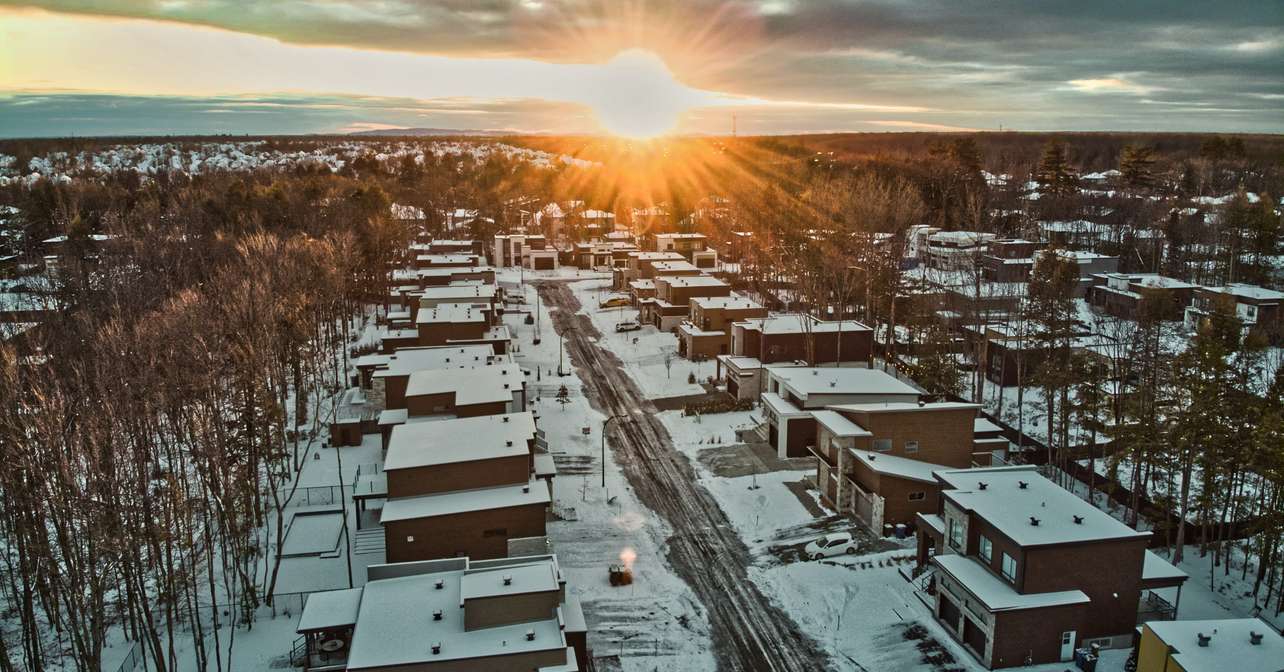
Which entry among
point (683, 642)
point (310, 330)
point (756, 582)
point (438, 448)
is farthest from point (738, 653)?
point (310, 330)

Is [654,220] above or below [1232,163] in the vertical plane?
below

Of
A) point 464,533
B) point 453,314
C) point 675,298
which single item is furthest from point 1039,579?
point 675,298

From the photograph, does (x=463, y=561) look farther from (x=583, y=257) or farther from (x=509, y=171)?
(x=509, y=171)

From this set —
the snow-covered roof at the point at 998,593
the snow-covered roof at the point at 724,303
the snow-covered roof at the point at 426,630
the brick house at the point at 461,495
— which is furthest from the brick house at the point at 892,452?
the snow-covered roof at the point at 724,303

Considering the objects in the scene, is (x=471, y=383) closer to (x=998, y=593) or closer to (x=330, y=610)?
(x=330, y=610)

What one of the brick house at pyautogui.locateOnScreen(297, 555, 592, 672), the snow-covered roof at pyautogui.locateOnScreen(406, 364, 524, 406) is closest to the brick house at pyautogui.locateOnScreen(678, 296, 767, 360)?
the snow-covered roof at pyautogui.locateOnScreen(406, 364, 524, 406)

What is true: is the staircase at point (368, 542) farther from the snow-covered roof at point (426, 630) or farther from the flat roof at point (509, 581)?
the flat roof at point (509, 581)
